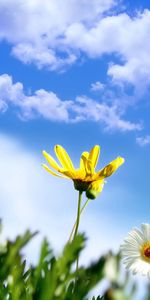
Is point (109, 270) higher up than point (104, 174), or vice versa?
point (104, 174)

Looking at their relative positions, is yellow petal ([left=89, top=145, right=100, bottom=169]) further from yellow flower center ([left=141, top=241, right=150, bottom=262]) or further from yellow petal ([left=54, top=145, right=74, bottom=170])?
yellow flower center ([left=141, top=241, right=150, bottom=262])

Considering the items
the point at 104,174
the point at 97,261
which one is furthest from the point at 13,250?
the point at 104,174

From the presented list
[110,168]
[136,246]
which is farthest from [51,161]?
[136,246]

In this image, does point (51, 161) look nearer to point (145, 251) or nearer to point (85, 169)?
point (85, 169)

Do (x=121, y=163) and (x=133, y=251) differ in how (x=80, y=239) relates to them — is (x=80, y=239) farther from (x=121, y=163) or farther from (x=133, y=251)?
(x=121, y=163)

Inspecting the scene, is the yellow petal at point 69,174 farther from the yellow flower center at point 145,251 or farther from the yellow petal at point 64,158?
the yellow flower center at point 145,251

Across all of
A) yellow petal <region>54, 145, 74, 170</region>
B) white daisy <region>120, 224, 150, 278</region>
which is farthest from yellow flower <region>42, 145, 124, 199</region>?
white daisy <region>120, 224, 150, 278</region>

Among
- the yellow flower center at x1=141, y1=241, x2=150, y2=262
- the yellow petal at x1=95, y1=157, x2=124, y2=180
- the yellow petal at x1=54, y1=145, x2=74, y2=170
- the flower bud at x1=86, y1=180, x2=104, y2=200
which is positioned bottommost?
the yellow flower center at x1=141, y1=241, x2=150, y2=262
